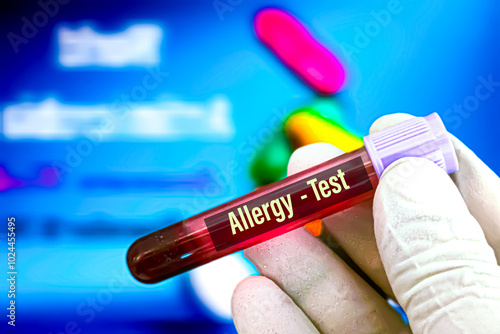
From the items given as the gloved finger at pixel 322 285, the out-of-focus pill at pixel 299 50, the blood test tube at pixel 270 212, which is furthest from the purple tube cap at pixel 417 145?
the out-of-focus pill at pixel 299 50

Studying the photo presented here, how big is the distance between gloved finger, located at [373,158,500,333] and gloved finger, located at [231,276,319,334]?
0.34ft

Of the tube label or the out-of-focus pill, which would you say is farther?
the out-of-focus pill

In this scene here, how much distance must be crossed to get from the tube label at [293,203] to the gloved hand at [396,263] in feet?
Result: 0.09

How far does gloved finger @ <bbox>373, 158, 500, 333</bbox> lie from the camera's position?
1.12ft

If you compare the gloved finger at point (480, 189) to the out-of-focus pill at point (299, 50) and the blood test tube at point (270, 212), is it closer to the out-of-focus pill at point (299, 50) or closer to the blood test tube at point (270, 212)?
the blood test tube at point (270, 212)

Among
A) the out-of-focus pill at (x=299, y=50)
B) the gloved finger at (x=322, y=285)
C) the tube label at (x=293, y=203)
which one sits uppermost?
the out-of-focus pill at (x=299, y=50)

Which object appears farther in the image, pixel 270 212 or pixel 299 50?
pixel 299 50

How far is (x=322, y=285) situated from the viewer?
411mm

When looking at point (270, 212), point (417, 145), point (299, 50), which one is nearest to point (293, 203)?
point (270, 212)

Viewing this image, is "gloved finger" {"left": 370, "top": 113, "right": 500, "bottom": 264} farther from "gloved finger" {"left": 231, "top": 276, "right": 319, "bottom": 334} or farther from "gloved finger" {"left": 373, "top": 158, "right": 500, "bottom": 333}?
"gloved finger" {"left": 231, "top": 276, "right": 319, "bottom": 334}

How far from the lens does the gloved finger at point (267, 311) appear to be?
0.38 meters

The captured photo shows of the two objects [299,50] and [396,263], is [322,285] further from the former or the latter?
[299,50]

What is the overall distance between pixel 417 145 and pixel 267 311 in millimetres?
218

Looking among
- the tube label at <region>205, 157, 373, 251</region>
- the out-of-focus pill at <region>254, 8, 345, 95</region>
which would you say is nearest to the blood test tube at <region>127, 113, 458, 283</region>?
the tube label at <region>205, 157, 373, 251</region>
